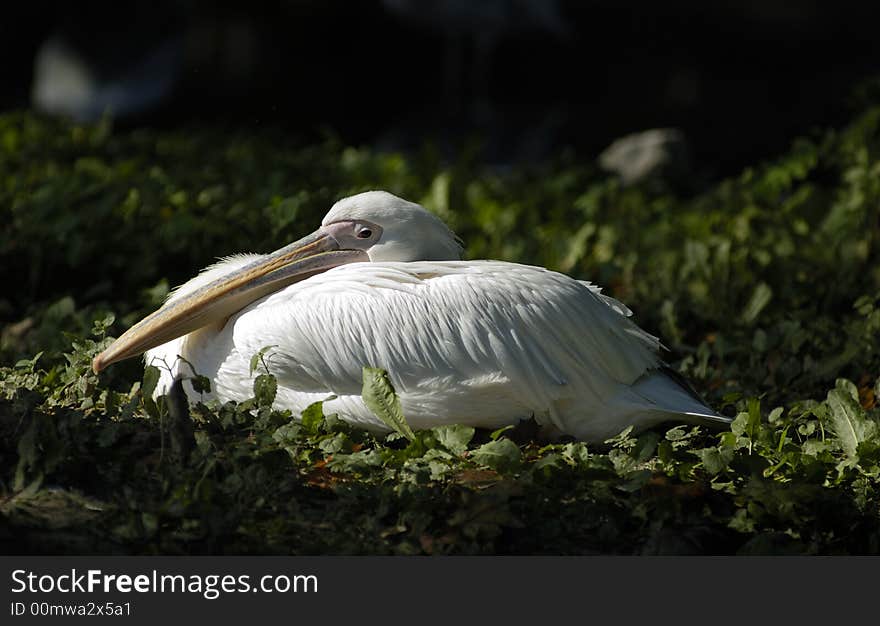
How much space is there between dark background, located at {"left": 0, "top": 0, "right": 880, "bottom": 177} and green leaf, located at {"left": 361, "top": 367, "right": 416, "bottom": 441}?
337 inches

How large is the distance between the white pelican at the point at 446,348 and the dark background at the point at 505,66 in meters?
8.01

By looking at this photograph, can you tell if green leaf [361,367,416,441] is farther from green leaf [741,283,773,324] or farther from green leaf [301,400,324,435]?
green leaf [741,283,773,324]

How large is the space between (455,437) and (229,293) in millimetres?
1139

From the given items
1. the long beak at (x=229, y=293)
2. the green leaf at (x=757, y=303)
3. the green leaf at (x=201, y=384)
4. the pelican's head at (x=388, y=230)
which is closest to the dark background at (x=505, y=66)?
the green leaf at (x=757, y=303)

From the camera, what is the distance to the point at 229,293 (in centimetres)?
440

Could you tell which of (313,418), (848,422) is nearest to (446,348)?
(313,418)

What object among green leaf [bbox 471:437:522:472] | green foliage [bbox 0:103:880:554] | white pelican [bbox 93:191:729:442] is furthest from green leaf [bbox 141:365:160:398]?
green leaf [bbox 471:437:522:472]

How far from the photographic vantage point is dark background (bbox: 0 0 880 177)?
12.3 m

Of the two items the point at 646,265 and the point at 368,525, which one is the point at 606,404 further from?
the point at 646,265

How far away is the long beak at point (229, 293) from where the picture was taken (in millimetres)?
4324

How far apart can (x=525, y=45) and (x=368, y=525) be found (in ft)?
34.8

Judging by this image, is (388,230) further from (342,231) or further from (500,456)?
(500,456)

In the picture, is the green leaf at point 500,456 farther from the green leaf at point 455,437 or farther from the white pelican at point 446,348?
the white pelican at point 446,348

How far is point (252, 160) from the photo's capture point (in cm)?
891
